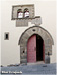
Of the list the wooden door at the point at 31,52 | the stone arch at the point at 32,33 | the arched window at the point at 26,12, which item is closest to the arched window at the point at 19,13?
the arched window at the point at 26,12

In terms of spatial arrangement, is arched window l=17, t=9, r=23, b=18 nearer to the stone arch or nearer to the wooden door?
the stone arch

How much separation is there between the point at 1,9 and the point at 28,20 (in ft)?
6.41

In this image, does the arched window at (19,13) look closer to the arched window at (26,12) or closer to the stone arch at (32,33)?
the arched window at (26,12)

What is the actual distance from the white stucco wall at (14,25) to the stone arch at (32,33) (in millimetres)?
194

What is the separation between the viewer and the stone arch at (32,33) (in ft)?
23.6

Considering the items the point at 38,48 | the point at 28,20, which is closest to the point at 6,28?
the point at 28,20

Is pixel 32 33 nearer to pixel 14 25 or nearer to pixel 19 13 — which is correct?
pixel 14 25

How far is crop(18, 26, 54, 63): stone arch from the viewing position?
7.19 meters

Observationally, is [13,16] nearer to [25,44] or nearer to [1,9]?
[1,9]

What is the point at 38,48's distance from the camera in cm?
1018

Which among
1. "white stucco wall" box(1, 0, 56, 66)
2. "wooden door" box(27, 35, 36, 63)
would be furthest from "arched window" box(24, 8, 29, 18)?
"wooden door" box(27, 35, 36, 63)

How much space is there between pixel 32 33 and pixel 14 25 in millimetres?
1270

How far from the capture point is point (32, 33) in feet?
24.2

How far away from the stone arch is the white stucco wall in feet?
0.64
